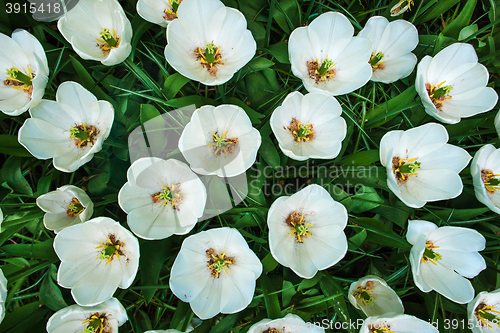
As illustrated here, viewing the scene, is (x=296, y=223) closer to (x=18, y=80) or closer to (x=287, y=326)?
(x=287, y=326)

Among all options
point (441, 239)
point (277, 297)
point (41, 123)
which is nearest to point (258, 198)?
point (277, 297)

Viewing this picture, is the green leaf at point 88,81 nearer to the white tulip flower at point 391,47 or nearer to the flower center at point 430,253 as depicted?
the white tulip flower at point 391,47

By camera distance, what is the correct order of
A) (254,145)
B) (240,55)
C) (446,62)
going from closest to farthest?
(254,145) → (240,55) → (446,62)

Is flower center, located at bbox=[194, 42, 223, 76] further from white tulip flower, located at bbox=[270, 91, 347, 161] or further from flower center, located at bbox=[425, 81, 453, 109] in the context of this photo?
flower center, located at bbox=[425, 81, 453, 109]

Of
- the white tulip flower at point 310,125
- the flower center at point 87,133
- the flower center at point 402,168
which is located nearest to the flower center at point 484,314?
the flower center at point 402,168

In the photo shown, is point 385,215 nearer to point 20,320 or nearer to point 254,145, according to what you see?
point 254,145

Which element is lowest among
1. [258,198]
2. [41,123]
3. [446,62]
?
[258,198]

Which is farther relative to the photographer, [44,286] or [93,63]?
[93,63]

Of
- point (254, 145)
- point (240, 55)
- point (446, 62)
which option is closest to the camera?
point (254, 145)
